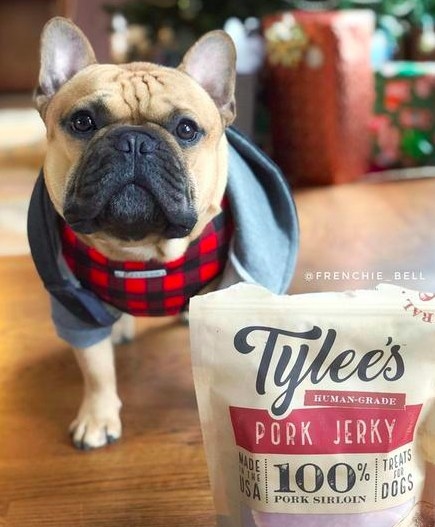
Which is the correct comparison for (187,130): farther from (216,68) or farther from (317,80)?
(317,80)

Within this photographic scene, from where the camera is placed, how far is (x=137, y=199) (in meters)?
0.93

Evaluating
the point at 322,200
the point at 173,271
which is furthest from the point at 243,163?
the point at 322,200

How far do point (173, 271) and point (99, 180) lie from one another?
8.2 inches

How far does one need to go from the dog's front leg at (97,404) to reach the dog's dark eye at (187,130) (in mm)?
358

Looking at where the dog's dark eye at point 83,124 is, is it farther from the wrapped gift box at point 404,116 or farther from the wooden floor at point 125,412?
the wrapped gift box at point 404,116

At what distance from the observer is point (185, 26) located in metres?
2.37

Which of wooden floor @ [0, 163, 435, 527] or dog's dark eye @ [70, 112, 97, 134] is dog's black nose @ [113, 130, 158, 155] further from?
wooden floor @ [0, 163, 435, 527]

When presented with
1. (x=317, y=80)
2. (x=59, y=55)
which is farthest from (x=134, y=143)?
(x=317, y=80)

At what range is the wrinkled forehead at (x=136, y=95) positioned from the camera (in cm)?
97

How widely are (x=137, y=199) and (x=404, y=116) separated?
5.42 ft

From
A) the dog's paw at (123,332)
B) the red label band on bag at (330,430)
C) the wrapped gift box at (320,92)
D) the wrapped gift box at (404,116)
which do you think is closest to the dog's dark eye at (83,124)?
the red label band on bag at (330,430)

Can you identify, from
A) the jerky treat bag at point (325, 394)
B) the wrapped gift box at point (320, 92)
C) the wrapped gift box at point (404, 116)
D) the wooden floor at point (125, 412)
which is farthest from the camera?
the wrapped gift box at point (404, 116)

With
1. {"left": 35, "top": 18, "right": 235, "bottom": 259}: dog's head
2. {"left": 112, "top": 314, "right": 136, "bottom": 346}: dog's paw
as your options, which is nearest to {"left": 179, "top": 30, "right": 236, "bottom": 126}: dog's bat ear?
{"left": 35, "top": 18, "right": 235, "bottom": 259}: dog's head

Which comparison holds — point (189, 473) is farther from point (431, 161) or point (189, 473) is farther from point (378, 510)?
point (431, 161)
